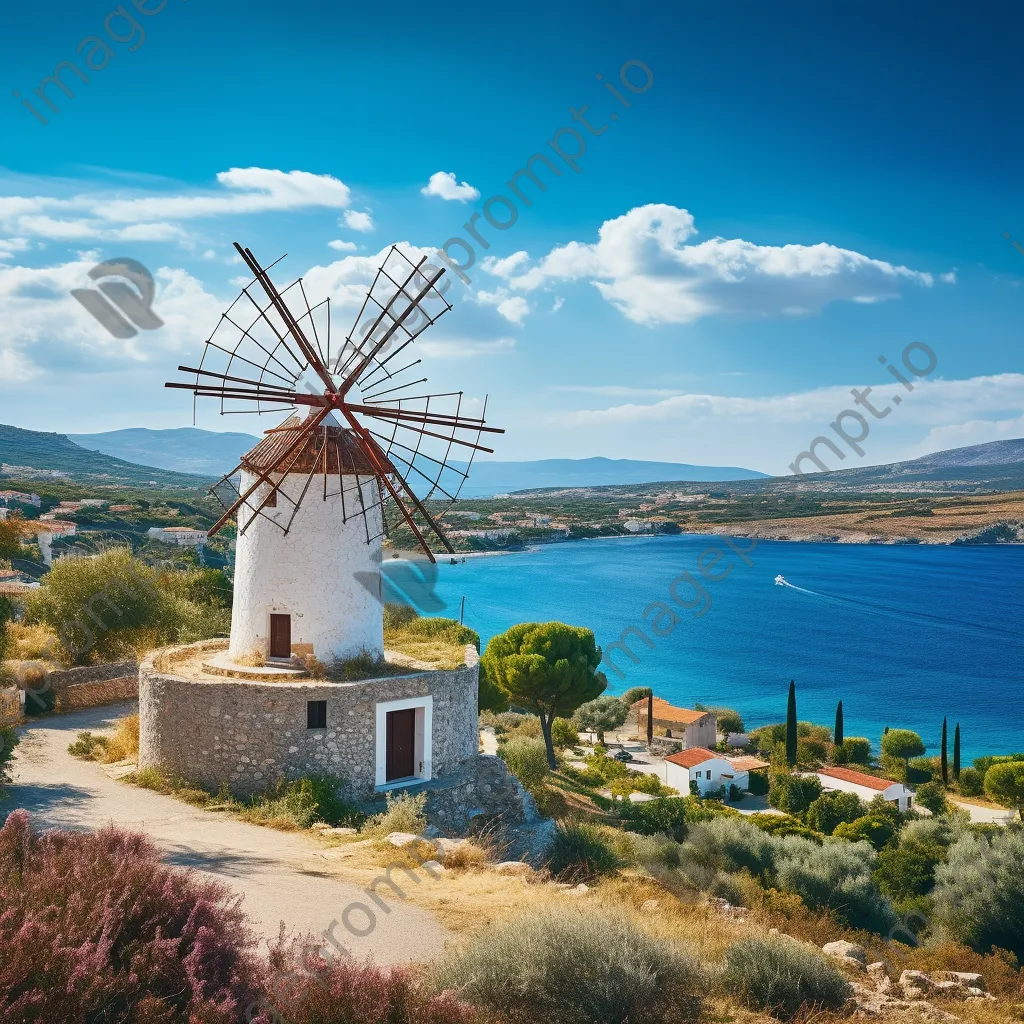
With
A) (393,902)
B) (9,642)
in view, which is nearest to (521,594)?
(9,642)

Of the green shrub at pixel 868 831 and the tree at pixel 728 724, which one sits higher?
the green shrub at pixel 868 831

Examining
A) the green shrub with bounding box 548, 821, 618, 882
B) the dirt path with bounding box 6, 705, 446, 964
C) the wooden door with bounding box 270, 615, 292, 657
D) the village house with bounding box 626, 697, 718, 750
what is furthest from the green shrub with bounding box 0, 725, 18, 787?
the village house with bounding box 626, 697, 718, 750

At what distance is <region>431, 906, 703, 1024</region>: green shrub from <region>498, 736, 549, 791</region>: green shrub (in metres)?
10.5

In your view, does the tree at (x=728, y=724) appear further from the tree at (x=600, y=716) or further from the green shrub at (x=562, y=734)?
the green shrub at (x=562, y=734)

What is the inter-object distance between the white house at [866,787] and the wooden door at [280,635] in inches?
901

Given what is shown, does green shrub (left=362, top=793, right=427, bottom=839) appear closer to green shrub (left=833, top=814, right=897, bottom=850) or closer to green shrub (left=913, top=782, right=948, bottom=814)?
green shrub (left=833, top=814, right=897, bottom=850)

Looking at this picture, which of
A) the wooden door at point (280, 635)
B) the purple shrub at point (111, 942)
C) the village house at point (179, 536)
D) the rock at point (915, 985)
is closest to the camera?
the purple shrub at point (111, 942)

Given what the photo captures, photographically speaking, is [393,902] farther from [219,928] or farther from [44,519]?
[44,519]

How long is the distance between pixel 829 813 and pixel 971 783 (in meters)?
11.8

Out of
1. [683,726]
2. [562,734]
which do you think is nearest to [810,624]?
[683,726]

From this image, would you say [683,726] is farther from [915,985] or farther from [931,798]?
[915,985]

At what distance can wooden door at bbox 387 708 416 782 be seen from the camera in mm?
10836

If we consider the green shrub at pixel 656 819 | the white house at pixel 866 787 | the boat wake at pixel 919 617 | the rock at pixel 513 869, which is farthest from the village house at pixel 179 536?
the boat wake at pixel 919 617

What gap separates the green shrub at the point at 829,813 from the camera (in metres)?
24.7
